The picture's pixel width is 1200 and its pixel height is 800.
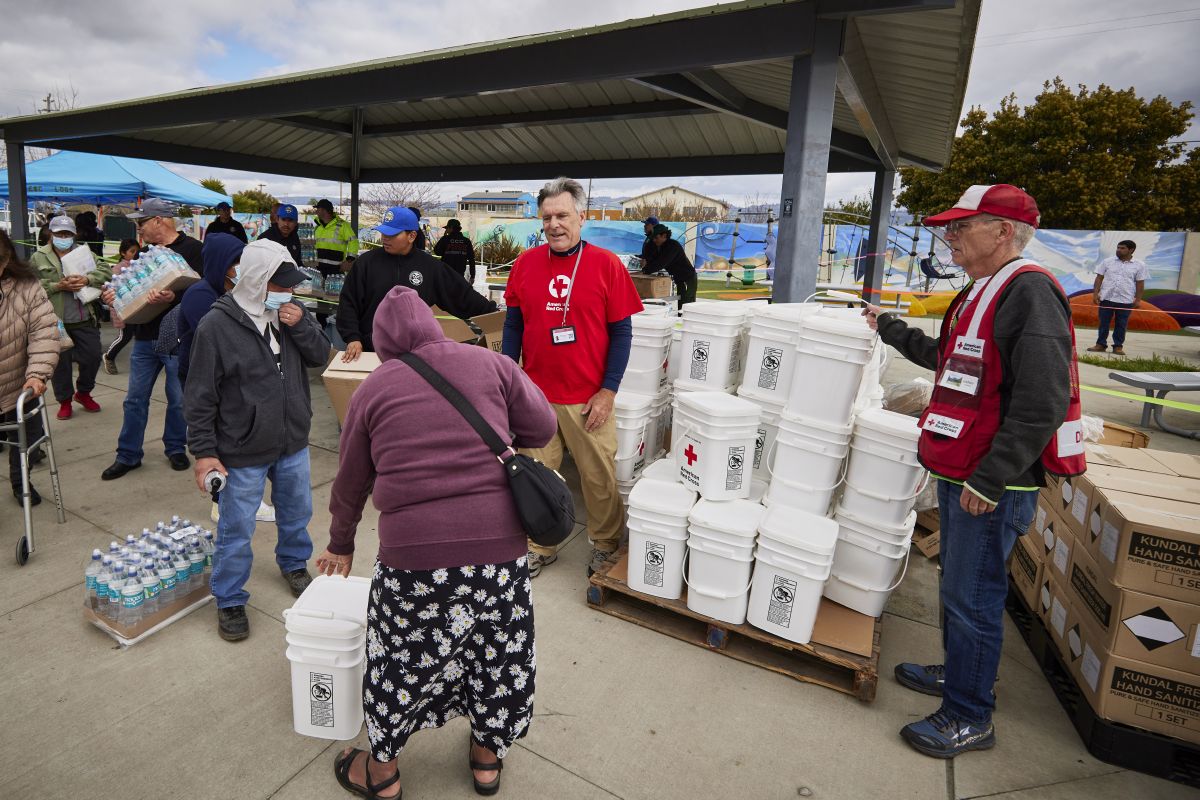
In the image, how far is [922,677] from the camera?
9.35 feet

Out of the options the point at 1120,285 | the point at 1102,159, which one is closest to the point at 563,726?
the point at 1120,285

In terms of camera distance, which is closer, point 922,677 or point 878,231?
point 922,677

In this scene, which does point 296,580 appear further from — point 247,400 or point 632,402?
point 632,402

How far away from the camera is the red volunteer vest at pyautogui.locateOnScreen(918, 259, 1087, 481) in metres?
2.21

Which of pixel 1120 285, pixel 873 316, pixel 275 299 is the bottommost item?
pixel 275 299

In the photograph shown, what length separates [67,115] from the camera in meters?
9.22

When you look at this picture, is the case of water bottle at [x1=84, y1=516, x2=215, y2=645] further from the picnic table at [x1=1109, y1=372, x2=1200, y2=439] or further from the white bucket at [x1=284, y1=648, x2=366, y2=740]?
the picnic table at [x1=1109, y1=372, x2=1200, y2=439]

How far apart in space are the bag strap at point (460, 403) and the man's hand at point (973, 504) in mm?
1648

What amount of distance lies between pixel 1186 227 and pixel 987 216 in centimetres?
2877

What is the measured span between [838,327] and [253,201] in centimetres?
4584

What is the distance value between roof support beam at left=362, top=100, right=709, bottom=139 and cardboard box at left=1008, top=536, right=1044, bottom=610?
678 centimetres

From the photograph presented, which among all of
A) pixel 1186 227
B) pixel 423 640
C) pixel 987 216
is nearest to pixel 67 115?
pixel 423 640

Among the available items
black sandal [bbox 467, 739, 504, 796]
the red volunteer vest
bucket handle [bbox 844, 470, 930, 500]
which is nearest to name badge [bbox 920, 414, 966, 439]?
the red volunteer vest

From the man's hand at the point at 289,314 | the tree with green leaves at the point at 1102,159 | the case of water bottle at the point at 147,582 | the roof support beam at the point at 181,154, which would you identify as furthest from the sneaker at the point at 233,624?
the tree with green leaves at the point at 1102,159
